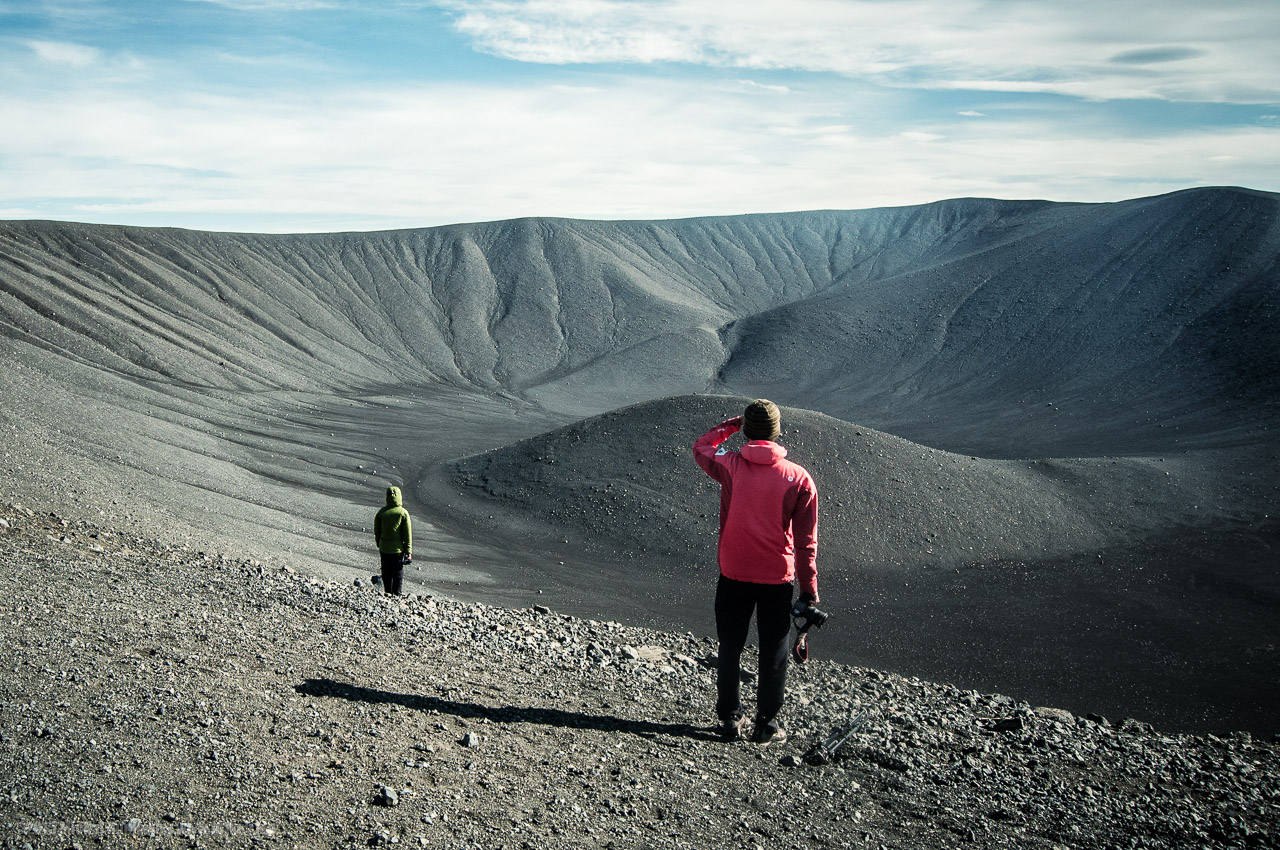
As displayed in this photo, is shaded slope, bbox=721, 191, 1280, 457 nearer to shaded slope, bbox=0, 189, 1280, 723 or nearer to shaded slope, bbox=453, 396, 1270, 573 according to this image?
shaded slope, bbox=0, 189, 1280, 723

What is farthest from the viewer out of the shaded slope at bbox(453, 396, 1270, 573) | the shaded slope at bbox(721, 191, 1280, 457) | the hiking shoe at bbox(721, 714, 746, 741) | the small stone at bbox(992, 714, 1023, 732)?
the shaded slope at bbox(721, 191, 1280, 457)

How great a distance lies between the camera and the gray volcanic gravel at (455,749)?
4160 mm

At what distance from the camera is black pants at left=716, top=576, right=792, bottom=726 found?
18.9 feet

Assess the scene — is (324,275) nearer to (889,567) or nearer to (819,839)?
(889,567)

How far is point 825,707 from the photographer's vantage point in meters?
7.58

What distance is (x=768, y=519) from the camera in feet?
18.4

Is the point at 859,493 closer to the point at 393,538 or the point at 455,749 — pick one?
the point at 393,538

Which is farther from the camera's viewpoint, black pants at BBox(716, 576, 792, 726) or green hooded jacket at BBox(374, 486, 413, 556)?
green hooded jacket at BBox(374, 486, 413, 556)

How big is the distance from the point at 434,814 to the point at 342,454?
27.6 meters

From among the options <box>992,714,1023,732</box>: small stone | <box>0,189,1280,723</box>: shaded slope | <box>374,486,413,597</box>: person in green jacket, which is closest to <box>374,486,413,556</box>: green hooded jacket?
<box>374,486,413,597</box>: person in green jacket

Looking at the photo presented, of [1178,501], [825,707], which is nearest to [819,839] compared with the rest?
[825,707]

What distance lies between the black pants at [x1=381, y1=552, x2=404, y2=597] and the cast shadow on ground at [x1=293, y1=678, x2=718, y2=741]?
4599 mm

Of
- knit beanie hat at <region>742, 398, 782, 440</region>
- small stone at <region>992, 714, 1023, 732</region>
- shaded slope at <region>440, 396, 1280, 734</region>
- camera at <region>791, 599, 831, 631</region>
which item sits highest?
knit beanie hat at <region>742, 398, 782, 440</region>

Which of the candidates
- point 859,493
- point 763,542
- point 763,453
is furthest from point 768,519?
point 859,493
